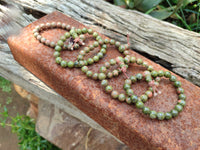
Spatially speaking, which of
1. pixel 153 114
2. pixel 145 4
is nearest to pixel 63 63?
pixel 153 114

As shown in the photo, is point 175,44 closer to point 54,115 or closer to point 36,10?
point 36,10

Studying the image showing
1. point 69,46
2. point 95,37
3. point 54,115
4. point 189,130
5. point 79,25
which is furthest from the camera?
point 54,115

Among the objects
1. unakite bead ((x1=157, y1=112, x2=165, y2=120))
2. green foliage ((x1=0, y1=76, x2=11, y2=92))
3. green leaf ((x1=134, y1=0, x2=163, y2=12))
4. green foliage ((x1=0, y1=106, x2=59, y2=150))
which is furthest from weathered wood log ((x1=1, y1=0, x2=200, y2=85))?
green foliage ((x1=0, y1=76, x2=11, y2=92))

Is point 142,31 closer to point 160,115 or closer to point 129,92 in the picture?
point 129,92

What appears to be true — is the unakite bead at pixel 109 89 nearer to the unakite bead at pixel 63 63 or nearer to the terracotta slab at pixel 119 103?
the terracotta slab at pixel 119 103

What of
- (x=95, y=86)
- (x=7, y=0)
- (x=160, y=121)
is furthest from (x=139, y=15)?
(x=7, y=0)

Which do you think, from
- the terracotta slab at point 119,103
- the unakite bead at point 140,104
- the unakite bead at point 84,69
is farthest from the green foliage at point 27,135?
the unakite bead at point 140,104

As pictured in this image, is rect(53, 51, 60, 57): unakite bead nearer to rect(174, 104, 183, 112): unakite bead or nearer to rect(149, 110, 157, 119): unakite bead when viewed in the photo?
rect(149, 110, 157, 119): unakite bead
